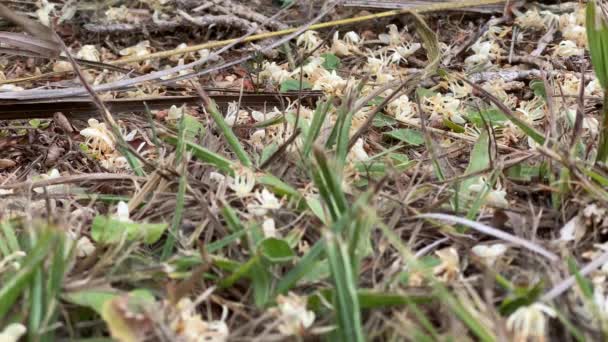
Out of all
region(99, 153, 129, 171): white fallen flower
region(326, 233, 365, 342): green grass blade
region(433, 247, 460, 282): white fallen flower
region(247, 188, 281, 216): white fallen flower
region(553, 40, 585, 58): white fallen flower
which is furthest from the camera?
region(553, 40, 585, 58): white fallen flower

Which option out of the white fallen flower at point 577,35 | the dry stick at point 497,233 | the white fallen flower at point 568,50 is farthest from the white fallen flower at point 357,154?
the white fallen flower at point 577,35

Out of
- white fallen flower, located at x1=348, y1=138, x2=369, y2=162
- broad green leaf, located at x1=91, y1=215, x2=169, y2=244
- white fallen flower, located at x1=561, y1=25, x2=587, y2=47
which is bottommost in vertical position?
white fallen flower, located at x1=561, y1=25, x2=587, y2=47

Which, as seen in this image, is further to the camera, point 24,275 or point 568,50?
point 568,50

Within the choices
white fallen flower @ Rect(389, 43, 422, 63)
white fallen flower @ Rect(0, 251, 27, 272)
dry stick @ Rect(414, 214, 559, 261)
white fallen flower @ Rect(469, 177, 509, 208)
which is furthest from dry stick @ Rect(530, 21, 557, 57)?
white fallen flower @ Rect(0, 251, 27, 272)

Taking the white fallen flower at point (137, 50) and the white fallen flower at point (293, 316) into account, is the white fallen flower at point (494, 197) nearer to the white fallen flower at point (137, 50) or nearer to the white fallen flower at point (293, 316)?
the white fallen flower at point (293, 316)

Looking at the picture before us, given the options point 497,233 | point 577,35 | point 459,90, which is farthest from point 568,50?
point 497,233

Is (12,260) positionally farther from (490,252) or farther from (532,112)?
(532,112)

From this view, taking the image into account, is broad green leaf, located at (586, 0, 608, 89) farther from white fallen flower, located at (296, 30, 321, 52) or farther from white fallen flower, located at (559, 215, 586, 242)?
white fallen flower, located at (296, 30, 321, 52)
